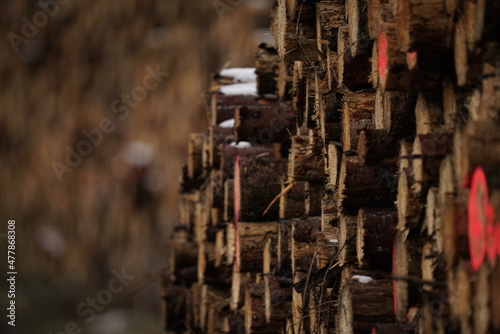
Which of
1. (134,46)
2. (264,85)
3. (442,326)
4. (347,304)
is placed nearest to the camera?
(442,326)

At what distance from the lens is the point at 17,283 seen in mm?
9539

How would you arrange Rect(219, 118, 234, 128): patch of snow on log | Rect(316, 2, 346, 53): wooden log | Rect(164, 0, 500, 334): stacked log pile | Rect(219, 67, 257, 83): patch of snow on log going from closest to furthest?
Rect(164, 0, 500, 334): stacked log pile
Rect(316, 2, 346, 53): wooden log
Rect(219, 118, 234, 128): patch of snow on log
Rect(219, 67, 257, 83): patch of snow on log

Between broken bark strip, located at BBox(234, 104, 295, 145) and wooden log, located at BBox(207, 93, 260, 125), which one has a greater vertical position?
wooden log, located at BBox(207, 93, 260, 125)

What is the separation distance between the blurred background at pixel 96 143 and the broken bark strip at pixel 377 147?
6.51 meters

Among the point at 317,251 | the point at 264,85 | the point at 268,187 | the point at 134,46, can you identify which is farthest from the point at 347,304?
the point at 134,46

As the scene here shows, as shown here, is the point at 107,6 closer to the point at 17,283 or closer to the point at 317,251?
the point at 17,283

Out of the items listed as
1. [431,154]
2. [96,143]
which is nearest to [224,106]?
[431,154]

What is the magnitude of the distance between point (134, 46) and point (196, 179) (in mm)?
4739

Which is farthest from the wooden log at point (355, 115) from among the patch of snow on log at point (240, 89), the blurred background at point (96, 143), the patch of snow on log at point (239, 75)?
the blurred background at point (96, 143)

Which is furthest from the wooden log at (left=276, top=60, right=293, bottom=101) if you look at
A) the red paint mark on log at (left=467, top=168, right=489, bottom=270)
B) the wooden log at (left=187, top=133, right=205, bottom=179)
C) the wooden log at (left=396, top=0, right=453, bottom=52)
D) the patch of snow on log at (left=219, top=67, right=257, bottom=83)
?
the red paint mark on log at (left=467, top=168, right=489, bottom=270)

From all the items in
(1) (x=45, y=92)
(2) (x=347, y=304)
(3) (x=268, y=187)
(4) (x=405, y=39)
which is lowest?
(2) (x=347, y=304)

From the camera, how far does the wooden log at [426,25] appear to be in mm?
1713

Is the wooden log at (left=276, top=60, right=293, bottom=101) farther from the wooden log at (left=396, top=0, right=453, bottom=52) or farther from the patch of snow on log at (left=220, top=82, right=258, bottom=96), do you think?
the wooden log at (left=396, top=0, right=453, bottom=52)

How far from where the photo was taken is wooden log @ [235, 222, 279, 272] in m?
3.41
